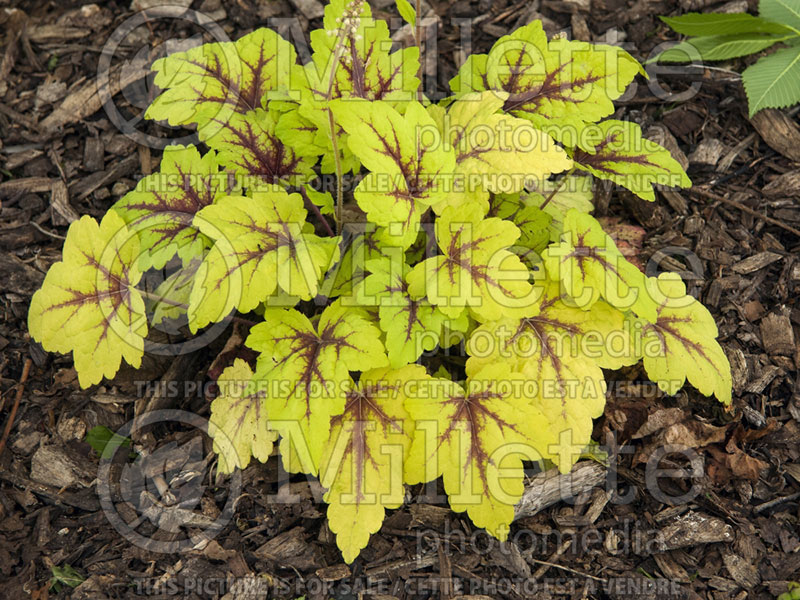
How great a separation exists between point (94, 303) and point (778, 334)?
3128mm

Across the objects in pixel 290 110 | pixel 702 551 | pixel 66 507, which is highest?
pixel 290 110

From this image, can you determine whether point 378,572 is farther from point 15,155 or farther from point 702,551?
point 15,155

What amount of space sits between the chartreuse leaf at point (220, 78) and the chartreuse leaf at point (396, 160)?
0.91 metres

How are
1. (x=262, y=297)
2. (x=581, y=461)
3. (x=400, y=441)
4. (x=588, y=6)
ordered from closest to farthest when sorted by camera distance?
Result: 1. (x=262, y=297)
2. (x=400, y=441)
3. (x=581, y=461)
4. (x=588, y=6)

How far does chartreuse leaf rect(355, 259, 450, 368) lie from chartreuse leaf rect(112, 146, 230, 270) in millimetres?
826

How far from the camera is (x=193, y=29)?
412 cm

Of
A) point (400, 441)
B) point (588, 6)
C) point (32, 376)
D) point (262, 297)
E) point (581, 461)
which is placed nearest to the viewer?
point (262, 297)

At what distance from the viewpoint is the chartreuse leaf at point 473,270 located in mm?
2523

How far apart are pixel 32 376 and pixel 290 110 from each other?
1803mm

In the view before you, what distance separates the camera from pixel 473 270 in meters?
2.59

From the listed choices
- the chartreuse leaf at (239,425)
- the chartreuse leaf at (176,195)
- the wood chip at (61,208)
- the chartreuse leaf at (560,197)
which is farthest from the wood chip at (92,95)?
the chartreuse leaf at (560,197)

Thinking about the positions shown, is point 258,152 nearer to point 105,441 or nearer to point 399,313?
point 399,313

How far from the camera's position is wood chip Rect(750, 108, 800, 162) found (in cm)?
366

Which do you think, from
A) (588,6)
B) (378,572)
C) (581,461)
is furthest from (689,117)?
(378,572)
